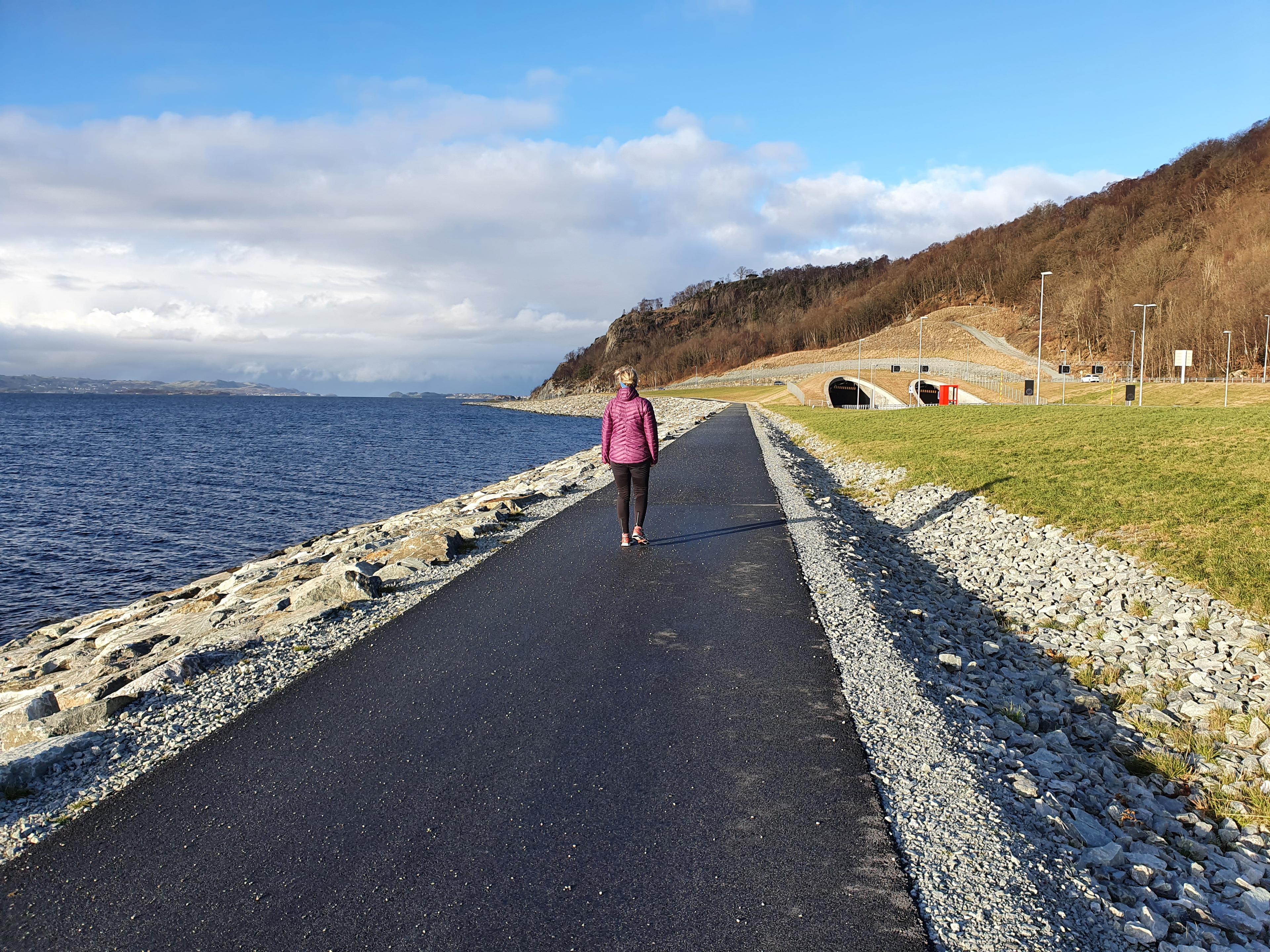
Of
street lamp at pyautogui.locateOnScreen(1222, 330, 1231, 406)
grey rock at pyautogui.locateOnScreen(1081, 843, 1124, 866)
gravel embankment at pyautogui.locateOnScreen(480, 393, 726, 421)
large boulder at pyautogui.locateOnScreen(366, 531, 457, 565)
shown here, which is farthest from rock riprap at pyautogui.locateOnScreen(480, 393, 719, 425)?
street lamp at pyautogui.locateOnScreen(1222, 330, 1231, 406)

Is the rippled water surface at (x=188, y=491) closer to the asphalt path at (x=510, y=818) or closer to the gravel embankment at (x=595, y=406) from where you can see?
the gravel embankment at (x=595, y=406)

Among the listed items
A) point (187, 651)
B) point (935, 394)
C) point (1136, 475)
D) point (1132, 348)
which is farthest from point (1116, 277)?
point (187, 651)

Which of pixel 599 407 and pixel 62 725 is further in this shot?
pixel 599 407

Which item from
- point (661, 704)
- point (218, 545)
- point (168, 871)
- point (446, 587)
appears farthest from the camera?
point (218, 545)

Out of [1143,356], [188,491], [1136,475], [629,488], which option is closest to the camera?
[629,488]

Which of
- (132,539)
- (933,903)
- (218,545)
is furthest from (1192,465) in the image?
(132,539)

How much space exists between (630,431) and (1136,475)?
10.1 meters

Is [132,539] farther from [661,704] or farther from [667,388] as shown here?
[667,388]

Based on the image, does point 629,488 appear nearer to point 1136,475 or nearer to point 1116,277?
point 1136,475

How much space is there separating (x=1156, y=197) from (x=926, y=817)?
187753 millimetres

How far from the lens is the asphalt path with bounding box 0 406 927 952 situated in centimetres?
304

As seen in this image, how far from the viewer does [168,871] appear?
343cm

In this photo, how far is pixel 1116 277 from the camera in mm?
107688

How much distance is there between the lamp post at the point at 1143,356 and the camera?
149 feet
